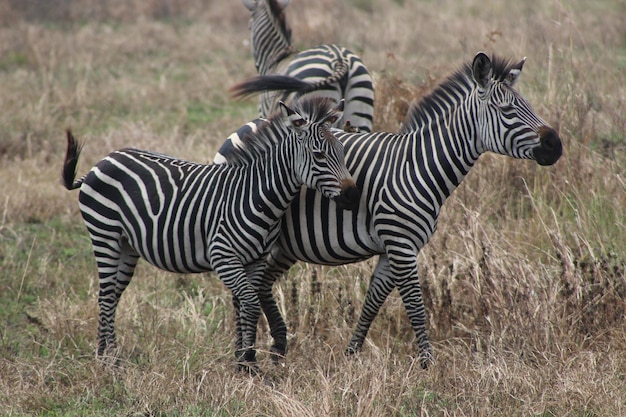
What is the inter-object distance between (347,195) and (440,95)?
3.30 ft

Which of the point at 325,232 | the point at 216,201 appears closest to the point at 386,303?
the point at 325,232

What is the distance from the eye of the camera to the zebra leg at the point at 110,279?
521 cm

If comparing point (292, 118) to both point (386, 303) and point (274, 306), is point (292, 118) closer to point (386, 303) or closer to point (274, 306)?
point (274, 306)

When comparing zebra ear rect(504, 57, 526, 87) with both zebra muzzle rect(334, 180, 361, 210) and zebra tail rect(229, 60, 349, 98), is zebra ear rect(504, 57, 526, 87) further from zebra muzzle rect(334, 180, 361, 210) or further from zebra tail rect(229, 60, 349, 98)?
zebra tail rect(229, 60, 349, 98)

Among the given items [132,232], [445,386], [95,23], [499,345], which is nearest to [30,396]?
[132,232]

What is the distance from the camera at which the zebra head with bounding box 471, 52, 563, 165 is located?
4.59 metres

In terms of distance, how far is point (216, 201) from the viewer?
502 centimetres

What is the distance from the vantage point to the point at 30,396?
4660 millimetres

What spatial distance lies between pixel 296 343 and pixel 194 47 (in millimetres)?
10914

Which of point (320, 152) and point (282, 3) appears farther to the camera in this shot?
point (282, 3)

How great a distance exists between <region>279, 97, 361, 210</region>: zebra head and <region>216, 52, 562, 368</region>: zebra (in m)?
0.24

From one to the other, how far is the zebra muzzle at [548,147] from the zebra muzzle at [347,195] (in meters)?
1.06

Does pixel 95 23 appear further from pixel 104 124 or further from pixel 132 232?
pixel 132 232

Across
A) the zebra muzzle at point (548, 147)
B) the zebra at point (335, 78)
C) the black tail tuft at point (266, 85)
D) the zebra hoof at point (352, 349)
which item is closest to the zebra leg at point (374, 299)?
the zebra hoof at point (352, 349)
